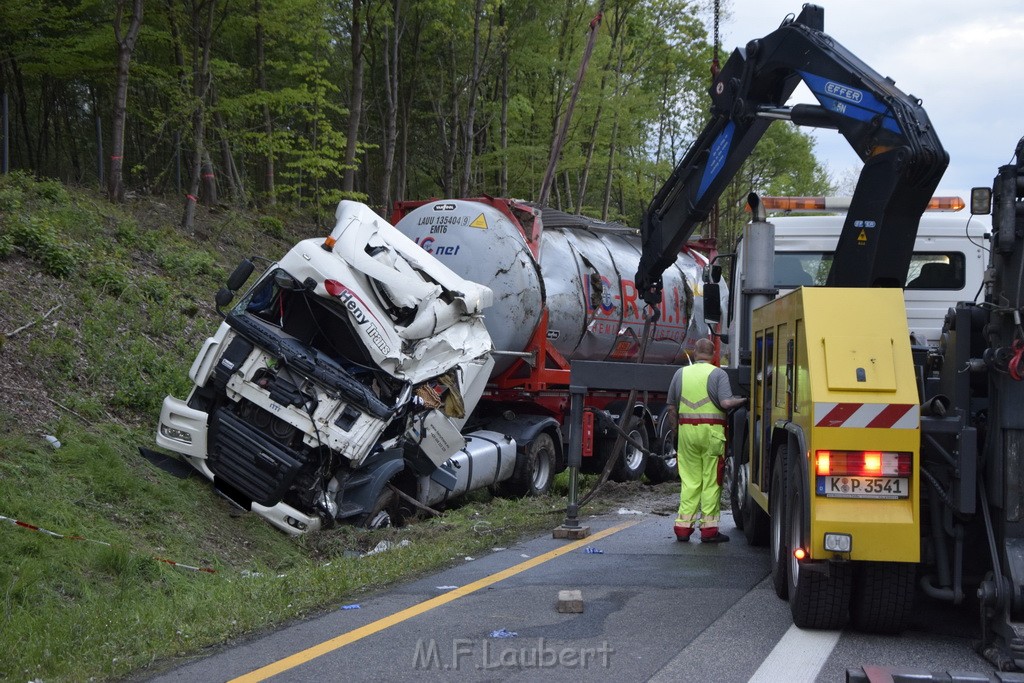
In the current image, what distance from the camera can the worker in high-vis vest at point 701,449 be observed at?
9898 millimetres

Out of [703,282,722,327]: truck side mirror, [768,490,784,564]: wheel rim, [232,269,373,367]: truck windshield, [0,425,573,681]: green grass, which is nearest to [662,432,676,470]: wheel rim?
[0,425,573,681]: green grass

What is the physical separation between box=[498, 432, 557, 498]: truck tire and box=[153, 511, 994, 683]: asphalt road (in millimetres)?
5637

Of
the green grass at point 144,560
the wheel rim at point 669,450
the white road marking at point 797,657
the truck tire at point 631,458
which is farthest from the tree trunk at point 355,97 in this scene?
the white road marking at point 797,657

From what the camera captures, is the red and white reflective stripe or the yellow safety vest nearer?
the red and white reflective stripe

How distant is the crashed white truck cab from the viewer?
10.0 meters

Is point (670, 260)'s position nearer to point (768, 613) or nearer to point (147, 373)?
point (768, 613)

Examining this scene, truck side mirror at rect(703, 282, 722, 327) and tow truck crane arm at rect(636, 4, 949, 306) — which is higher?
tow truck crane arm at rect(636, 4, 949, 306)

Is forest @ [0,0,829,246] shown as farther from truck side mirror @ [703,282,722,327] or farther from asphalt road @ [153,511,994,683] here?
asphalt road @ [153,511,994,683]

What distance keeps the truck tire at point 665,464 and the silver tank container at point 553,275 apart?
1317mm

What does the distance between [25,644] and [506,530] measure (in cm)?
503

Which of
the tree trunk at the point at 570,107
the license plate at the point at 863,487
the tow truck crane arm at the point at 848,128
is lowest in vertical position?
the license plate at the point at 863,487

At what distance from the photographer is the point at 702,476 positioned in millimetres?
9953

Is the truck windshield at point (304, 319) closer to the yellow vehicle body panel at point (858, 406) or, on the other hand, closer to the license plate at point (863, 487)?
the yellow vehicle body panel at point (858, 406)

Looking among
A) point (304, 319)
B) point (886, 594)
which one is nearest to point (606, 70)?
point (304, 319)
